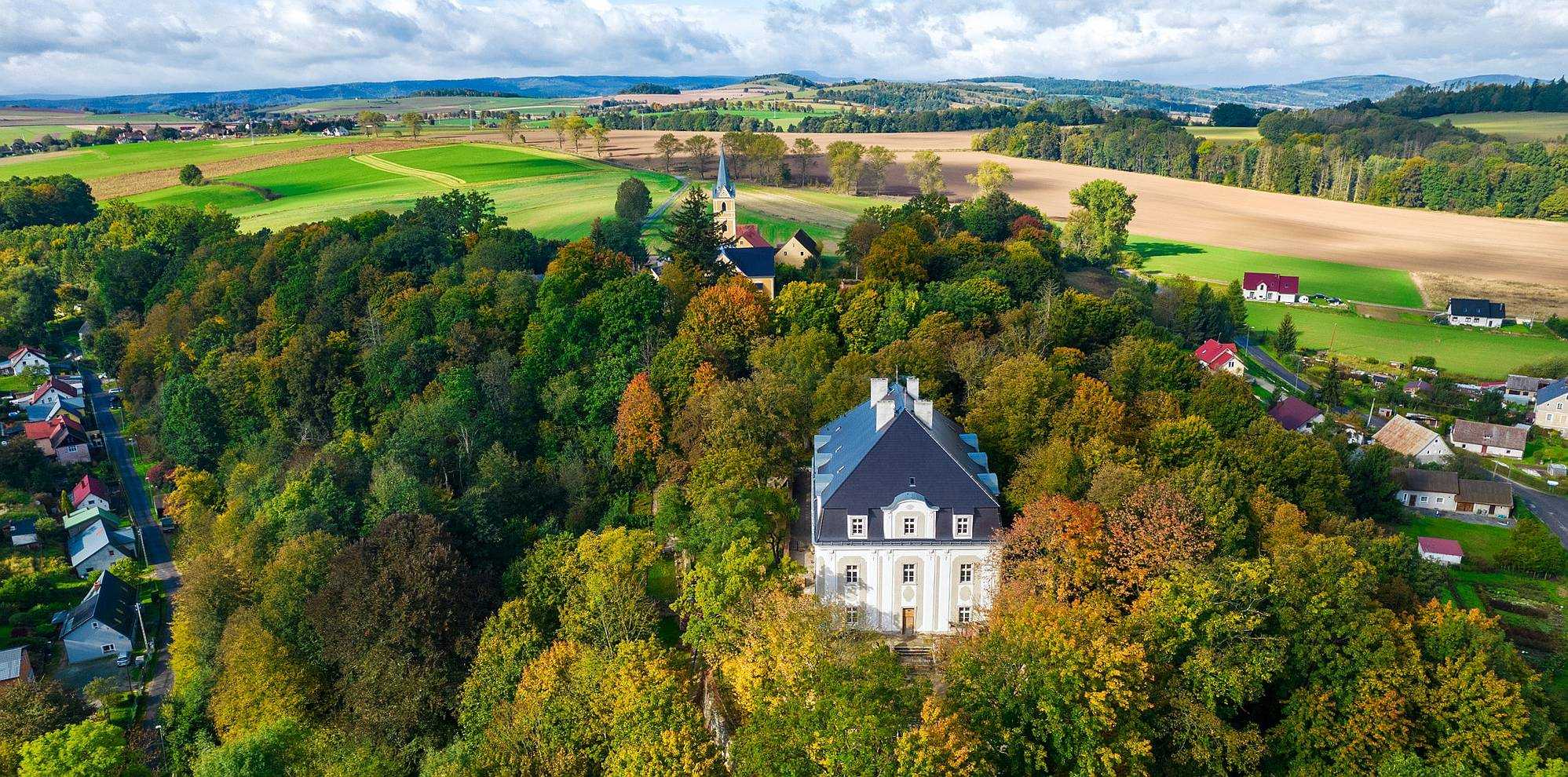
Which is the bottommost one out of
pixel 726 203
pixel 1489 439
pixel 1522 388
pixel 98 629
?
pixel 98 629

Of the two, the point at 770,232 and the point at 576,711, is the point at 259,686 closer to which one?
the point at 576,711

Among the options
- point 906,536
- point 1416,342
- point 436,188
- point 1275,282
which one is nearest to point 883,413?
point 906,536

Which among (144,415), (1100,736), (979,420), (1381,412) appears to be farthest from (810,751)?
(144,415)

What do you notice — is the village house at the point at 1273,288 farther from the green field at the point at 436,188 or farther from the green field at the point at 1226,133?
the green field at the point at 1226,133

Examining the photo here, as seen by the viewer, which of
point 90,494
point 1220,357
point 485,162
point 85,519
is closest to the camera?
point 85,519

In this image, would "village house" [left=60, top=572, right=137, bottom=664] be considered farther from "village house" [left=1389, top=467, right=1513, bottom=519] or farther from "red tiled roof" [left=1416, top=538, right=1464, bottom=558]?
"village house" [left=1389, top=467, right=1513, bottom=519]

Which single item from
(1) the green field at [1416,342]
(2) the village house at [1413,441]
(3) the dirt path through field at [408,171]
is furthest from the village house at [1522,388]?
(3) the dirt path through field at [408,171]

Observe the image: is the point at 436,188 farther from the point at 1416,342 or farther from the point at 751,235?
the point at 1416,342

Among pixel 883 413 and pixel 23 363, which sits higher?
pixel 883 413

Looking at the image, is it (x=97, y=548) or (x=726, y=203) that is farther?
(x=726, y=203)
